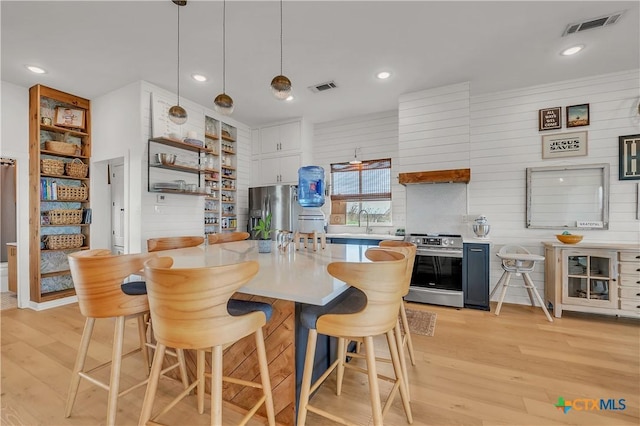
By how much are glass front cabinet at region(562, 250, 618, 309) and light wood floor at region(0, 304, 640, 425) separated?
0.24 m

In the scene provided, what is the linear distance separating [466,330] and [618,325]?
67.5 inches

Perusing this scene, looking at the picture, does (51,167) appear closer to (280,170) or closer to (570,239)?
(280,170)

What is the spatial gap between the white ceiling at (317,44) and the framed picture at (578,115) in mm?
391

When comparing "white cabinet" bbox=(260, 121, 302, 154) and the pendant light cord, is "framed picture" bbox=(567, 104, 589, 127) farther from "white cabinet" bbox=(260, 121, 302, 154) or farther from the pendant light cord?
the pendant light cord

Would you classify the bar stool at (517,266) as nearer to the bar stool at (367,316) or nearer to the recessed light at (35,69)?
the bar stool at (367,316)

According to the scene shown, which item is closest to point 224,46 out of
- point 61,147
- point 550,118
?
point 61,147

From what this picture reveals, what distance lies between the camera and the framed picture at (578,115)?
3549mm

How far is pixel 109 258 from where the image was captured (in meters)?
1.48

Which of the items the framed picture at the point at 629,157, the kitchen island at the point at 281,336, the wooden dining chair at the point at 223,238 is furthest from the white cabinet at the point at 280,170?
the framed picture at the point at 629,157

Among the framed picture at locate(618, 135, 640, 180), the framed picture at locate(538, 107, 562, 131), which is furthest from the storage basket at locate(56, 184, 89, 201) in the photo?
the framed picture at locate(618, 135, 640, 180)

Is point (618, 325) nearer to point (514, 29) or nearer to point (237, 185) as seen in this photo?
point (514, 29)

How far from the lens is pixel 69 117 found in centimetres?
392

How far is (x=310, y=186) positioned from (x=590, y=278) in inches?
132

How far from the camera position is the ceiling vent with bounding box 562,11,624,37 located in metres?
2.48
